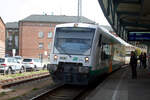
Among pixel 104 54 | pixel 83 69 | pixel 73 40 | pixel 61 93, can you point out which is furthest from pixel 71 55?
pixel 104 54

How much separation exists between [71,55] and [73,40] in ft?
2.75

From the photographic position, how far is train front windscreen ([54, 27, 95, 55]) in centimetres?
1327

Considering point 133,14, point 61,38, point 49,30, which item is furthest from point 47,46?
point 61,38

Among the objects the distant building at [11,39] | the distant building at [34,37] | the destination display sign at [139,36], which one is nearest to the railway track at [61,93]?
the destination display sign at [139,36]

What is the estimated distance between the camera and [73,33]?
45.2ft

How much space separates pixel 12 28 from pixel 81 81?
3077 inches

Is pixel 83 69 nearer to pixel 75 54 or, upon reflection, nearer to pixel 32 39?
pixel 75 54

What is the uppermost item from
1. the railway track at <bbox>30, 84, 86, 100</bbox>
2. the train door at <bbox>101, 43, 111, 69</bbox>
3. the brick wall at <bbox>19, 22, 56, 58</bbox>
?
the brick wall at <bbox>19, 22, 56, 58</bbox>

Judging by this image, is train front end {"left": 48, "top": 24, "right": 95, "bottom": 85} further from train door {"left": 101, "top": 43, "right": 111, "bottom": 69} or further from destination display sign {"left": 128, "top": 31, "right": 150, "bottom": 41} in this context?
destination display sign {"left": 128, "top": 31, "right": 150, "bottom": 41}

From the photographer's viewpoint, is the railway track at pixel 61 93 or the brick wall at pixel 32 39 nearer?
the railway track at pixel 61 93

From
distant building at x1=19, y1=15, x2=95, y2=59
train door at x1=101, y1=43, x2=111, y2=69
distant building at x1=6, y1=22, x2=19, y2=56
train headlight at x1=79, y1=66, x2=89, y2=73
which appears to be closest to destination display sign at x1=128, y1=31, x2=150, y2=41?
train door at x1=101, y1=43, x2=111, y2=69

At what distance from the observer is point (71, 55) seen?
1310 centimetres

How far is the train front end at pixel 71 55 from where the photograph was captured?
42.2 ft

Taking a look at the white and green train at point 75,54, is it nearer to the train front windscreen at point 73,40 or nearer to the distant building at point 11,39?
the train front windscreen at point 73,40
